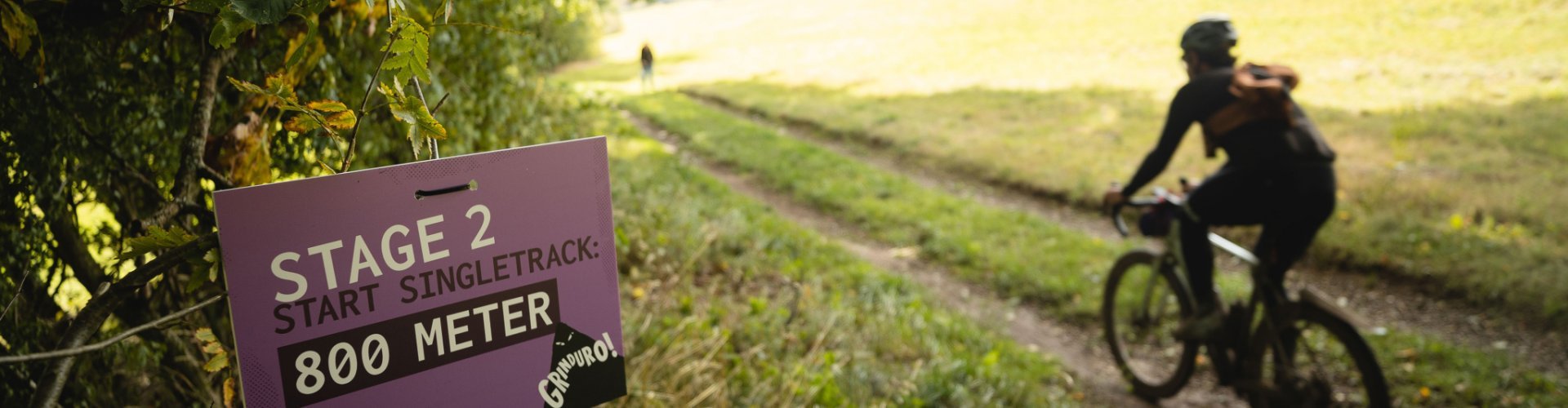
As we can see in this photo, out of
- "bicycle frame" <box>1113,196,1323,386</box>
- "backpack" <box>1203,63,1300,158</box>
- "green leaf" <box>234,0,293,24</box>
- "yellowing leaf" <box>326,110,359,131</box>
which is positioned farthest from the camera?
"bicycle frame" <box>1113,196,1323,386</box>

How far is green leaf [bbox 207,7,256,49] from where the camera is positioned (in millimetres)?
1331

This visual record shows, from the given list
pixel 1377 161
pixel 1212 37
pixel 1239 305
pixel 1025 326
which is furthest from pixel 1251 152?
pixel 1377 161

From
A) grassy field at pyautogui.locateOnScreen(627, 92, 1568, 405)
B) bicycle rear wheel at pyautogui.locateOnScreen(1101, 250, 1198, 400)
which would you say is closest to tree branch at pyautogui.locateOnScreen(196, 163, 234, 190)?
bicycle rear wheel at pyautogui.locateOnScreen(1101, 250, 1198, 400)

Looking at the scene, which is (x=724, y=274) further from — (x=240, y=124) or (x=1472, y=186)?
(x=1472, y=186)

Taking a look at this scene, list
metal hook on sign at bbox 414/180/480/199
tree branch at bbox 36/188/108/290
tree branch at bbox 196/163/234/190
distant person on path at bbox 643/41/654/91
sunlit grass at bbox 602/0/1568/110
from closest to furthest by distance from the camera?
1. metal hook on sign at bbox 414/180/480/199
2. tree branch at bbox 196/163/234/190
3. tree branch at bbox 36/188/108/290
4. sunlit grass at bbox 602/0/1568/110
5. distant person on path at bbox 643/41/654/91

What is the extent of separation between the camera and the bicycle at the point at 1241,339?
4.17m

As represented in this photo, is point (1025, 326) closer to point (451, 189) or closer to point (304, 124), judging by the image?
point (451, 189)

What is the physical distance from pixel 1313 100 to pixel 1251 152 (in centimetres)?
1124

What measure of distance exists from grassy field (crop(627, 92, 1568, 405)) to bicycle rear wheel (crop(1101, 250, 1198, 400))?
0.55 meters

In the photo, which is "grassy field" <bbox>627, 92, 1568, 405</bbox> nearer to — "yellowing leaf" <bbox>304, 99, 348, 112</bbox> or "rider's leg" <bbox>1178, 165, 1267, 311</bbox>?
"rider's leg" <bbox>1178, 165, 1267, 311</bbox>

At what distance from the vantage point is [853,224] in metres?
8.98

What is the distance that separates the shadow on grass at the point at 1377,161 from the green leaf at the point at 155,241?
727 centimetres

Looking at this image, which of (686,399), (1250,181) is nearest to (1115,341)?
(1250,181)

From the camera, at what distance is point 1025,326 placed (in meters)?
6.33
